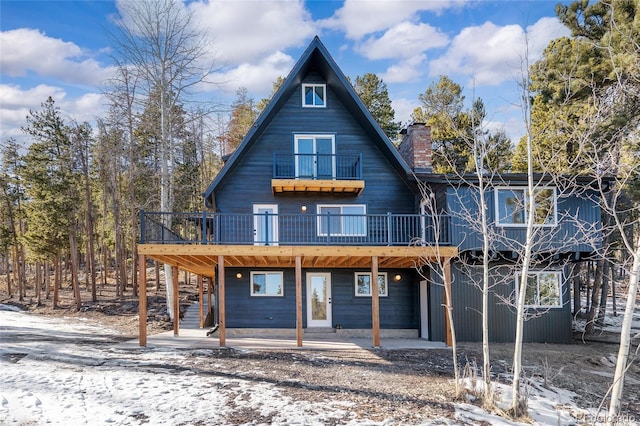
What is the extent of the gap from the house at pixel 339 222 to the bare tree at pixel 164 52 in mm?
4717

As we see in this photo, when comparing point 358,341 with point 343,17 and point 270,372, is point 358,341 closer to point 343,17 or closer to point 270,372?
point 270,372

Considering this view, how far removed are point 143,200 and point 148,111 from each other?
314 inches

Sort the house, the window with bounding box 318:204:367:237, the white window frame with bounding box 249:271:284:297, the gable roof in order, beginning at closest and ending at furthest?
the house < the gable roof < the window with bounding box 318:204:367:237 < the white window frame with bounding box 249:271:284:297

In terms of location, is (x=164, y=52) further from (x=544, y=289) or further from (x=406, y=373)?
(x=544, y=289)

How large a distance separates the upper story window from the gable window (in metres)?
1.16

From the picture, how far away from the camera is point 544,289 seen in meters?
12.9

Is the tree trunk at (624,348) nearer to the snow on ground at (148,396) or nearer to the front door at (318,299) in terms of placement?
the snow on ground at (148,396)

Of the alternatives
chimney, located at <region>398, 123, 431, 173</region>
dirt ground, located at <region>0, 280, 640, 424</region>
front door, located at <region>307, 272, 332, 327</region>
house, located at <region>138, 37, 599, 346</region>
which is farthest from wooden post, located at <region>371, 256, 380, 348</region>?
chimney, located at <region>398, 123, 431, 173</region>

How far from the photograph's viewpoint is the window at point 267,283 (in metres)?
13.7

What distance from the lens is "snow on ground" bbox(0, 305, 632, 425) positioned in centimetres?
572

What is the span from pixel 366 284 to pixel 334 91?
6841mm

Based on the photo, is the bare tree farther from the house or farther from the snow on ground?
the snow on ground

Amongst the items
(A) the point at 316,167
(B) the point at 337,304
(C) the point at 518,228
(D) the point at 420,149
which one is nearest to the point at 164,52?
(A) the point at 316,167

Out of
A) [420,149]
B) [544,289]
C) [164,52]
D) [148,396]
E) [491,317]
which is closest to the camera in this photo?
[148,396]
